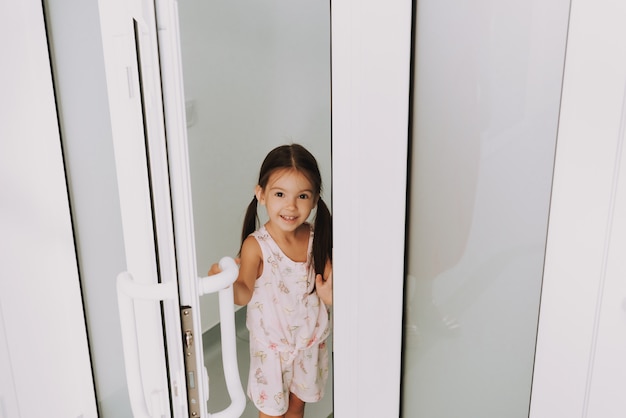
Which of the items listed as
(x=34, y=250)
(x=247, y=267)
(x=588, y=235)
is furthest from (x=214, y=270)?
(x=588, y=235)

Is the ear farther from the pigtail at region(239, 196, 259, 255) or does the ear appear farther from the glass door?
the glass door

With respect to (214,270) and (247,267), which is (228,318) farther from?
(247,267)

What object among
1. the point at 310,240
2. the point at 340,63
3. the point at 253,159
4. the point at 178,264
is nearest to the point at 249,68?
the point at 253,159

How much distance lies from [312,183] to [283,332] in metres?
0.37

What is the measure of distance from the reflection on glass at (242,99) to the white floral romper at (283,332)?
0.38 ft

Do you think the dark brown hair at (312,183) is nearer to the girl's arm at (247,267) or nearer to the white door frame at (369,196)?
the girl's arm at (247,267)

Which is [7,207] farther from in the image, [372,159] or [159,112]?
[372,159]

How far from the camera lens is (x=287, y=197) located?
1210 millimetres

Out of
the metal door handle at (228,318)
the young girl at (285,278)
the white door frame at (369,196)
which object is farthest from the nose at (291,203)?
the metal door handle at (228,318)

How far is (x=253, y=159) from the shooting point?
1.20 m

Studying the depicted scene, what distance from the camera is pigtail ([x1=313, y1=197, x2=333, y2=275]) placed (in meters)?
1.26

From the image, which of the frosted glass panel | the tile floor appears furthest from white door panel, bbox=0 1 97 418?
the frosted glass panel

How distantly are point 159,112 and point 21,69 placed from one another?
2.18 ft

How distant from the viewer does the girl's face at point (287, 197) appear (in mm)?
1199
